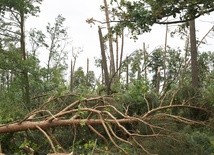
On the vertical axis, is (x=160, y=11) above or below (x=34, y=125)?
above

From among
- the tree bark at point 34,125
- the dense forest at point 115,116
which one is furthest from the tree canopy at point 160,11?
the tree bark at point 34,125

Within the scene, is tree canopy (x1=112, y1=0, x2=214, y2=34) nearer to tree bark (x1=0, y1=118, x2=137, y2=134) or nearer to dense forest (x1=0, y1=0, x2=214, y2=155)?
dense forest (x1=0, y1=0, x2=214, y2=155)

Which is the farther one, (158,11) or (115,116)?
(115,116)

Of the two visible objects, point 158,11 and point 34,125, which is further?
point 34,125

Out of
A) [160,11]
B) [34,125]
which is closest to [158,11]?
[160,11]

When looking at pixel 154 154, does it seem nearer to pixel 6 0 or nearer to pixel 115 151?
pixel 115 151

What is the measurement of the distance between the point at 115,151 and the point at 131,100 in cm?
329

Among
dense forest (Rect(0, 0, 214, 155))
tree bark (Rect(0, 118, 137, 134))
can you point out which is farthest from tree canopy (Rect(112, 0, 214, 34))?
tree bark (Rect(0, 118, 137, 134))

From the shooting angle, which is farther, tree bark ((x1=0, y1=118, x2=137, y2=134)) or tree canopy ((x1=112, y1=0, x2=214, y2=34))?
tree bark ((x1=0, y1=118, x2=137, y2=134))

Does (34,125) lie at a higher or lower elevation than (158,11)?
lower

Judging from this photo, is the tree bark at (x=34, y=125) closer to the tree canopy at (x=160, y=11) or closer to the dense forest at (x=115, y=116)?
the dense forest at (x=115, y=116)

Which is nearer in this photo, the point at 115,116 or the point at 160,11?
the point at 160,11

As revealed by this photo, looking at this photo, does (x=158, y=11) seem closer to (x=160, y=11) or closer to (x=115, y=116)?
(x=160, y=11)

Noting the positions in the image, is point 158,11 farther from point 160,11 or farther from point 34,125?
point 34,125
